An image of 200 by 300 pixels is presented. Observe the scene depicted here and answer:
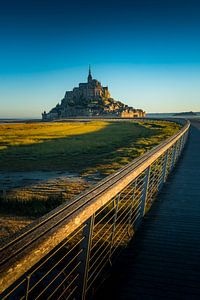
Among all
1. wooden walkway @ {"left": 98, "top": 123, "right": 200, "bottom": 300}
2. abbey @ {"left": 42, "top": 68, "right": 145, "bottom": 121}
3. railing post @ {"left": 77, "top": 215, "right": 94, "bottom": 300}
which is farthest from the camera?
abbey @ {"left": 42, "top": 68, "right": 145, "bottom": 121}

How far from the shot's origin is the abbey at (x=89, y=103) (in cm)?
16450

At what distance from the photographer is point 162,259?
3.66m

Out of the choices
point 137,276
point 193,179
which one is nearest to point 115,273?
point 137,276

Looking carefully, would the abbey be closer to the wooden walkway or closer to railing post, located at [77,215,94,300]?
the wooden walkway

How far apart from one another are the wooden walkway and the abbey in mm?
152662

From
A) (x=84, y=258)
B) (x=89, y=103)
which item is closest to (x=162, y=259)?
(x=84, y=258)

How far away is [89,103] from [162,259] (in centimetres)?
16941

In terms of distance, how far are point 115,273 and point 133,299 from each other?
54 cm

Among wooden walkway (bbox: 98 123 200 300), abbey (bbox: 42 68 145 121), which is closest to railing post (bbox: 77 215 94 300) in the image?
wooden walkway (bbox: 98 123 200 300)

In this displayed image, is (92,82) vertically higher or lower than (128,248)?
higher

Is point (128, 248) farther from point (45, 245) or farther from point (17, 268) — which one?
point (17, 268)

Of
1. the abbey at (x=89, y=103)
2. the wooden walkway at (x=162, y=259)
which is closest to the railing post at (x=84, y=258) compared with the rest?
the wooden walkway at (x=162, y=259)

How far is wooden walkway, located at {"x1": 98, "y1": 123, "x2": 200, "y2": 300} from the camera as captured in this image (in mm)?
2980

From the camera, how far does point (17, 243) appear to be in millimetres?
1716
